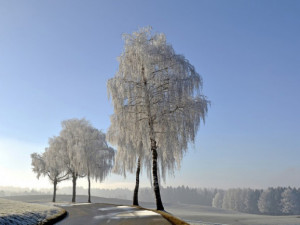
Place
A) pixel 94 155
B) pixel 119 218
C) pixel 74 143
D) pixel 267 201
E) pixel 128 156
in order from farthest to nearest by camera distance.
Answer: pixel 267 201, pixel 74 143, pixel 94 155, pixel 128 156, pixel 119 218

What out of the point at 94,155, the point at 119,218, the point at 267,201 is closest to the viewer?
the point at 119,218

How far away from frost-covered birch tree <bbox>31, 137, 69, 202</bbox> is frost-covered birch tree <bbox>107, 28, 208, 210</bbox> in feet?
79.1

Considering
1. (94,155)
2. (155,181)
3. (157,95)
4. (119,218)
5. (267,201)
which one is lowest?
(267,201)

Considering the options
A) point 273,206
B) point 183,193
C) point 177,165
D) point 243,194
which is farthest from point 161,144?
point 183,193

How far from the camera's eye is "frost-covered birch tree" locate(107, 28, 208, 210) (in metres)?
17.2

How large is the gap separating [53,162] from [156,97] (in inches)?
1121

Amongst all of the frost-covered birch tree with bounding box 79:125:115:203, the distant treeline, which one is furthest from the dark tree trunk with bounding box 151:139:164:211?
the distant treeline

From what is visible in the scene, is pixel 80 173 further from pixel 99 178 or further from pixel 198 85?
pixel 198 85

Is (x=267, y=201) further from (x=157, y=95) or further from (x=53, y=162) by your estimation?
(x=157, y=95)

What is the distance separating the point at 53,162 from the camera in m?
40.6

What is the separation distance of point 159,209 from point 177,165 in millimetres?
4043

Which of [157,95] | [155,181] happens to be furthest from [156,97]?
[155,181]

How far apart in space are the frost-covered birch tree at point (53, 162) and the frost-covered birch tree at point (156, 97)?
24.1 metres

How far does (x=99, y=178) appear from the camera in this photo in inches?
1457
